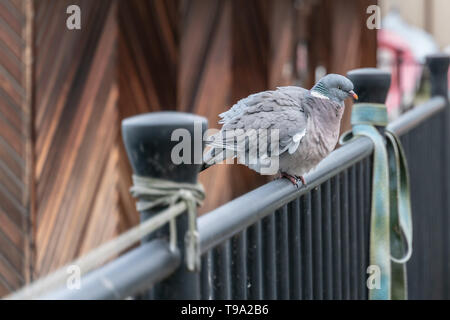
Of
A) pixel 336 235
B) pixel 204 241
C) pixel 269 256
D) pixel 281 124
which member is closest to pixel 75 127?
pixel 336 235

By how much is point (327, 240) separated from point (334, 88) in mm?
519

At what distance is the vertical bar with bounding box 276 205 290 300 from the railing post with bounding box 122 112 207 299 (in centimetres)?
42

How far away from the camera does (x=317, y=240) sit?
1519 mm

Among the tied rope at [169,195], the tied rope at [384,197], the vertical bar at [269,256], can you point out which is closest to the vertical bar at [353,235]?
the tied rope at [384,197]

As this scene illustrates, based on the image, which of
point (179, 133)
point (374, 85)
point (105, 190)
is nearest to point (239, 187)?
point (105, 190)

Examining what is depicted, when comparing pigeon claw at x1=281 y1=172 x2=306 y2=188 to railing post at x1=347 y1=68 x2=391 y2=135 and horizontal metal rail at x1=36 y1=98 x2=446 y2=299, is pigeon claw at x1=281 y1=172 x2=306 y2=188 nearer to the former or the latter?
horizontal metal rail at x1=36 y1=98 x2=446 y2=299

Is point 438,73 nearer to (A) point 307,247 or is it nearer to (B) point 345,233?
(B) point 345,233

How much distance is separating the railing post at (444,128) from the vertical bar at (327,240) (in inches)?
65.3

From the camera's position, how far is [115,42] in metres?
2.92

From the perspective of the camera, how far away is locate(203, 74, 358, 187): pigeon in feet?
3.69

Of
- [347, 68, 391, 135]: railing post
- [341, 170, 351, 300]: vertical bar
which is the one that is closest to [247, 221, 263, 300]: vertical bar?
[341, 170, 351, 300]: vertical bar

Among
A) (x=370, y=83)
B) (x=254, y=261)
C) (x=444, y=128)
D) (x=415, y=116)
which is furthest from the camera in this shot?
(x=444, y=128)

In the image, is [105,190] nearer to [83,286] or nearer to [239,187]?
[239,187]

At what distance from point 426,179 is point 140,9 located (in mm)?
1373
